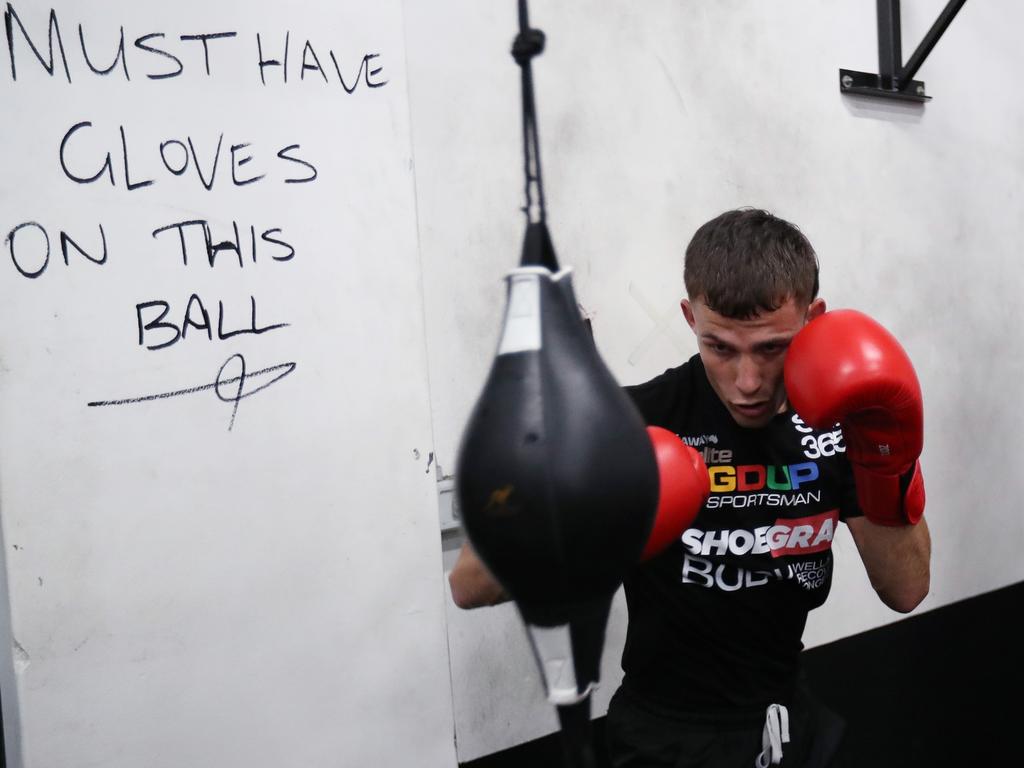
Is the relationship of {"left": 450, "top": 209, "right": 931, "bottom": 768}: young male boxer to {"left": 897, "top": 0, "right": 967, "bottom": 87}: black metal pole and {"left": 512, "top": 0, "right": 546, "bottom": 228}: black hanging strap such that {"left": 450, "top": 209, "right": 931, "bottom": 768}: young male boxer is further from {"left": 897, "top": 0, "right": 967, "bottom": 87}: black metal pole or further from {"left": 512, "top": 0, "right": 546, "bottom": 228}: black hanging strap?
{"left": 897, "top": 0, "right": 967, "bottom": 87}: black metal pole

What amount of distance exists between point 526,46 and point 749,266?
55 centimetres

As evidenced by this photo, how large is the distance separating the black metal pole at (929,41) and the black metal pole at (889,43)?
0.05 ft

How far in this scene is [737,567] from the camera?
110cm

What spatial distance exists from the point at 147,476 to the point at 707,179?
117 cm

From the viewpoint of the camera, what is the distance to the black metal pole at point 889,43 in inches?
73.0

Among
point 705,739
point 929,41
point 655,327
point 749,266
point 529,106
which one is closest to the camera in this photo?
point 529,106

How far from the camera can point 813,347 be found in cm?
93

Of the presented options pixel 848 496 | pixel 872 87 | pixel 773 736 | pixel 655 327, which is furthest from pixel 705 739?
pixel 872 87

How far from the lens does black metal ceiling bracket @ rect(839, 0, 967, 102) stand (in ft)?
5.93

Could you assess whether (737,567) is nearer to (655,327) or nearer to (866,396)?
(866,396)

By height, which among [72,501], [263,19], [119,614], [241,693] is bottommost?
[241,693]

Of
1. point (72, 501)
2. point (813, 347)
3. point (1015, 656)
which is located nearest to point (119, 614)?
point (72, 501)

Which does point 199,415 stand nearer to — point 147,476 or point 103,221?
point 147,476

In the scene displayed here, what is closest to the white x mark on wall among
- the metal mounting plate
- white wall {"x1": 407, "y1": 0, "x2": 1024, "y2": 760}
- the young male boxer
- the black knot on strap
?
white wall {"x1": 407, "y1": 0, "x2": 1024, "y2": 760}
